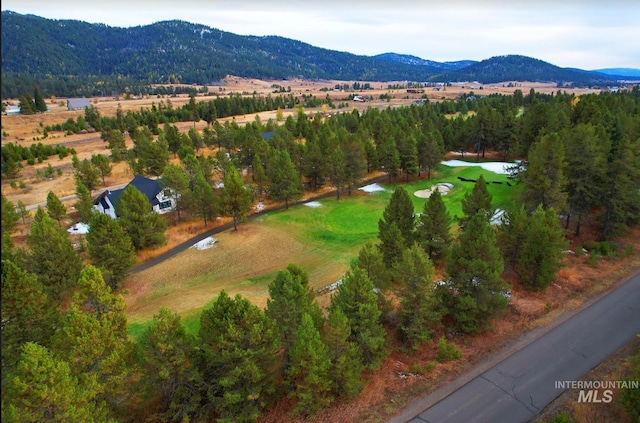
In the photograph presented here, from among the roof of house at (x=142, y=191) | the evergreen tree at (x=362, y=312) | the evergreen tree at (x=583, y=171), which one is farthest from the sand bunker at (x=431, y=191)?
the evergreen tree at (x=362, y=312)

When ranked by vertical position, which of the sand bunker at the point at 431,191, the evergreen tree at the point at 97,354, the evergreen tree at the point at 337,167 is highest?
the evergreen tree at the point at 337,167

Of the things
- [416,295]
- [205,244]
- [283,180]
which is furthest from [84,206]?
[416,295]

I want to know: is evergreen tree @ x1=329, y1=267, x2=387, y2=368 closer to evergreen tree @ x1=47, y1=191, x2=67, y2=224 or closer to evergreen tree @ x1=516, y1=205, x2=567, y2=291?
evergreen tree @ x1=516, y1=205, x2=567, y2=291

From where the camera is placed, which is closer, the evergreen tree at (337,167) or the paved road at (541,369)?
the paved road at (541,369)

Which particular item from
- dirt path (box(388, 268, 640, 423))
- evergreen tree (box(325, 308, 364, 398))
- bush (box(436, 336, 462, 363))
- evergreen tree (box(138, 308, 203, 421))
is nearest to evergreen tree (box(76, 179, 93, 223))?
evergreen tree (box(138, 308, 203, 421))

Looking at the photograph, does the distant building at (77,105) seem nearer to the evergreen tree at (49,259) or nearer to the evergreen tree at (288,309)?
the evergreen tree at (49,259)

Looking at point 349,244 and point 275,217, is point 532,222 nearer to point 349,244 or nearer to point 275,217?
point 349,244
